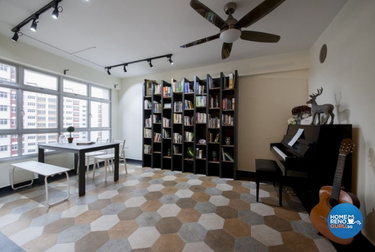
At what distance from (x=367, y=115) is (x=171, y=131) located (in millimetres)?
3156

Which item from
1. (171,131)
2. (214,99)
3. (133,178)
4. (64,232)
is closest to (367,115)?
(214,99)

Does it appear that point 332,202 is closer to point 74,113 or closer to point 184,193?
point 184,193

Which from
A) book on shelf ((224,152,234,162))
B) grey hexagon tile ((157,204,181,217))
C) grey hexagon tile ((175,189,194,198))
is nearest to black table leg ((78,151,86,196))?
grey hexagon tile ((157,204,181,217))

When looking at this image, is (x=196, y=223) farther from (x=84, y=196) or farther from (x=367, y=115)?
(x=367, y=115)

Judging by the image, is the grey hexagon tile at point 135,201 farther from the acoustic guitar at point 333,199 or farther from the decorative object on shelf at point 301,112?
the decorative object on shelf at point 301,112

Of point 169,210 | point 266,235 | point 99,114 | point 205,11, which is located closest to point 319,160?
point 266,235

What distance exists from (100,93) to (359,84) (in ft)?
17.7

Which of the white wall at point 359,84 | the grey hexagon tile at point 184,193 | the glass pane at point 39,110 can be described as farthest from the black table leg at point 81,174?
the white wall at point 359,84

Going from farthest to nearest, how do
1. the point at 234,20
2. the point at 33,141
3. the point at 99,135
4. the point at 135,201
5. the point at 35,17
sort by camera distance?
1. the point at 99,135
2. the point at 33,141
3. the point at 135,201
4. the point at 35,17
5. the point at 234,20

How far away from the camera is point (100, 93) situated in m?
4.37

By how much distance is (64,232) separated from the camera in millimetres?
A: 1553

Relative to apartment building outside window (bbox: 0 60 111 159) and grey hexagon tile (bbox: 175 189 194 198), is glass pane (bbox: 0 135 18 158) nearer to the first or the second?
apartment building outside window (bbox: 0 60 111 159)

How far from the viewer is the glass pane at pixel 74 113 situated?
3.48 m

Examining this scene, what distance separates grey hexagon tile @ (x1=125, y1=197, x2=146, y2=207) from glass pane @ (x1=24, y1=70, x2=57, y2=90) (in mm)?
3097
